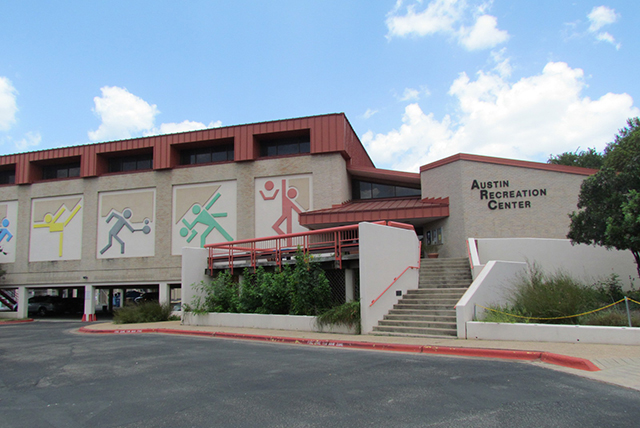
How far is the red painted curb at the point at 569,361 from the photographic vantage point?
774 cm

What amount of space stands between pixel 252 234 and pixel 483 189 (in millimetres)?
12632

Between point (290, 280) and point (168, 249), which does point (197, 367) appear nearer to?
point (290, 280)

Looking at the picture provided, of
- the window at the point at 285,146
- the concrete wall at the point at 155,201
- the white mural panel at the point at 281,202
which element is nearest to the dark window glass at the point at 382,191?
the concrete wall at the point at 155,201

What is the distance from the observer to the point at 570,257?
16.6m

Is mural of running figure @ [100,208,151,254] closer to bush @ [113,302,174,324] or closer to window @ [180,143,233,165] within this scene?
window @ [180,143,233,165]

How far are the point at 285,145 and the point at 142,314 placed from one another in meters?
12.7

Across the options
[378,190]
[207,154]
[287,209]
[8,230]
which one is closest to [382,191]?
[378,190]

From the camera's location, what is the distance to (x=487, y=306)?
12867 millimetres

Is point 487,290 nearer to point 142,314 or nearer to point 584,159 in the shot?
point 142,314

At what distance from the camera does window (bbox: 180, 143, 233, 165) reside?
2870cm

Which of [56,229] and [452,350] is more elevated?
[56,229]

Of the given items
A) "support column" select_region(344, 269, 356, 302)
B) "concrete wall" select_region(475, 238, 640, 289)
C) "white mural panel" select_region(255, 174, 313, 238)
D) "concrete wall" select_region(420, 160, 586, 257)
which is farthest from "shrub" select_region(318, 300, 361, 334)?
"white mural panel" select_region(255, 174, 313, 238)

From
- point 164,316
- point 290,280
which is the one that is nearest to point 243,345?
point 290,280

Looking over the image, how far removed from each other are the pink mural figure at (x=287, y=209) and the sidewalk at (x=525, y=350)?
11.5 m
